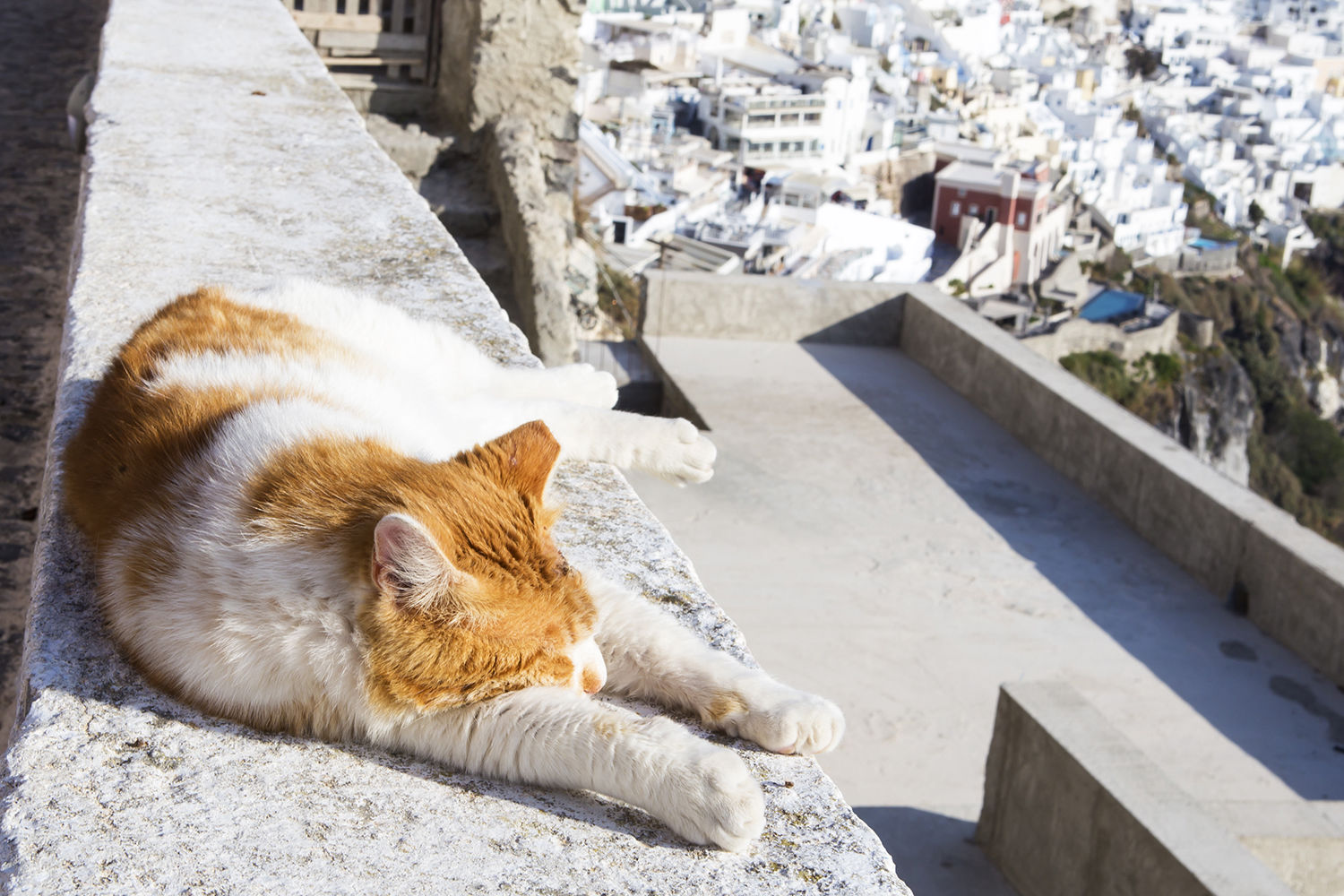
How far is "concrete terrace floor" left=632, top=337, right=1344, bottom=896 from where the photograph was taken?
13.4 feet

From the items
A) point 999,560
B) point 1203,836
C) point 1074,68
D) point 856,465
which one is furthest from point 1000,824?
point 1074,68

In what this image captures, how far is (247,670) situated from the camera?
1271mm

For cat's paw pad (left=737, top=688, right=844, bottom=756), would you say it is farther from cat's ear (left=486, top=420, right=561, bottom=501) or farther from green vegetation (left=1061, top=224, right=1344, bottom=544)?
→ green vegetation (left=1061, top=224, right=1344, bottom=544)

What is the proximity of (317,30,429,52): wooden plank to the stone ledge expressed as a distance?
5.34 m

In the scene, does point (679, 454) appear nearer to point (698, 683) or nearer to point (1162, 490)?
point (698, 683)

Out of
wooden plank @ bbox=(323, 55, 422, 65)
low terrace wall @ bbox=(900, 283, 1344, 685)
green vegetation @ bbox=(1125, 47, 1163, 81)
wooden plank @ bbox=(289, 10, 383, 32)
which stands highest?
green vegetation @ bbox=(1125, 47, 1163, 81)

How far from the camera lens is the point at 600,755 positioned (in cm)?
124

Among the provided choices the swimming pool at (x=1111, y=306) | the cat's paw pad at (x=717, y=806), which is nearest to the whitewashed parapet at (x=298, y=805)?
the cat's paw pad at (x=717, y=806)

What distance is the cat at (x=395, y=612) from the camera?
125 centimetres

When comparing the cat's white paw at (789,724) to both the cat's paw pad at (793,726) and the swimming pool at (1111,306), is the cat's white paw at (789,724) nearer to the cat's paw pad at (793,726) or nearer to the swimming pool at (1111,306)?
the cat's paw pad at (793,726)

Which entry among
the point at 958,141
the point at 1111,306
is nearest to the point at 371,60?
the point at 1111,306

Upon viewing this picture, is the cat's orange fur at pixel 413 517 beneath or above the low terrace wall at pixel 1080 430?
above

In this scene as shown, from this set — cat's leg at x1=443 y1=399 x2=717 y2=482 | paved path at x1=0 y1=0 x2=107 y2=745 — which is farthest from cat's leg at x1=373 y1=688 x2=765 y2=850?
paved path at x1=0 y1=0 x2=107 y2=745

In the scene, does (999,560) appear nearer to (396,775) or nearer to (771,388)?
(771,388)
